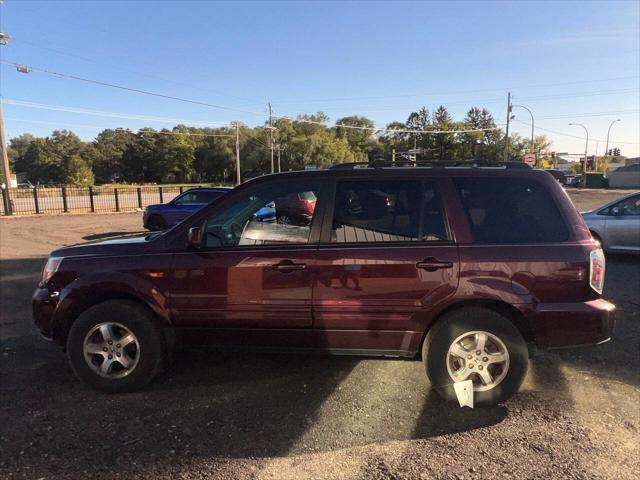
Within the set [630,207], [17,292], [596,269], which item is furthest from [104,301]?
[630,207]

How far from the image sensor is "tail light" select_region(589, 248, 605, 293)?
340cm

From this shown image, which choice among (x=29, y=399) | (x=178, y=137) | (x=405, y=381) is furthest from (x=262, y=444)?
(x=178, y=137)

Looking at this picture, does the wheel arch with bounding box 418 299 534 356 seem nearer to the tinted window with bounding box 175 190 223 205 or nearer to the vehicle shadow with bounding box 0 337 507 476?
the vehicle shadow with bounding box 0 337 507 476

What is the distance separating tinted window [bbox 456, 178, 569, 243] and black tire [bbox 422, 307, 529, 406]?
1.88ft

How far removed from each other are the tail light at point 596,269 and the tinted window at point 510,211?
0.24 m

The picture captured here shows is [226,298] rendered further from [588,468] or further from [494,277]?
[588,468]

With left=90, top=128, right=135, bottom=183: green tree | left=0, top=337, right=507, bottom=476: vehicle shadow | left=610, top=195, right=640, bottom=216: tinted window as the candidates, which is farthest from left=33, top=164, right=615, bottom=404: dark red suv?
left=90, top=128, right=135, bottom=183: green tree

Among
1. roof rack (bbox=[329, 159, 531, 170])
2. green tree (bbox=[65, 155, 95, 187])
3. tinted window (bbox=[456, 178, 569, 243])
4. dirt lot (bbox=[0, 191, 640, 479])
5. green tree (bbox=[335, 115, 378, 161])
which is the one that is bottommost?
dirt lot (bbox=[0, 191, 640, 479])

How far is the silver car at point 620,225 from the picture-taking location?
30.3ft

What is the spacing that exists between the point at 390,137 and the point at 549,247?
110365mm

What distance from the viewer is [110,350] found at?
Result: 3770 millimetres

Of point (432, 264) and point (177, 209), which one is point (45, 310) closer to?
point (432, 264)

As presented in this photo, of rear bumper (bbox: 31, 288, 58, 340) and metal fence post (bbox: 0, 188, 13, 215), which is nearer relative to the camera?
rear bumper (bbox: 31, 288, 58, 340)

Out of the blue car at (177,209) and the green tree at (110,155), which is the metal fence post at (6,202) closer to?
the blue car at (177,209)
